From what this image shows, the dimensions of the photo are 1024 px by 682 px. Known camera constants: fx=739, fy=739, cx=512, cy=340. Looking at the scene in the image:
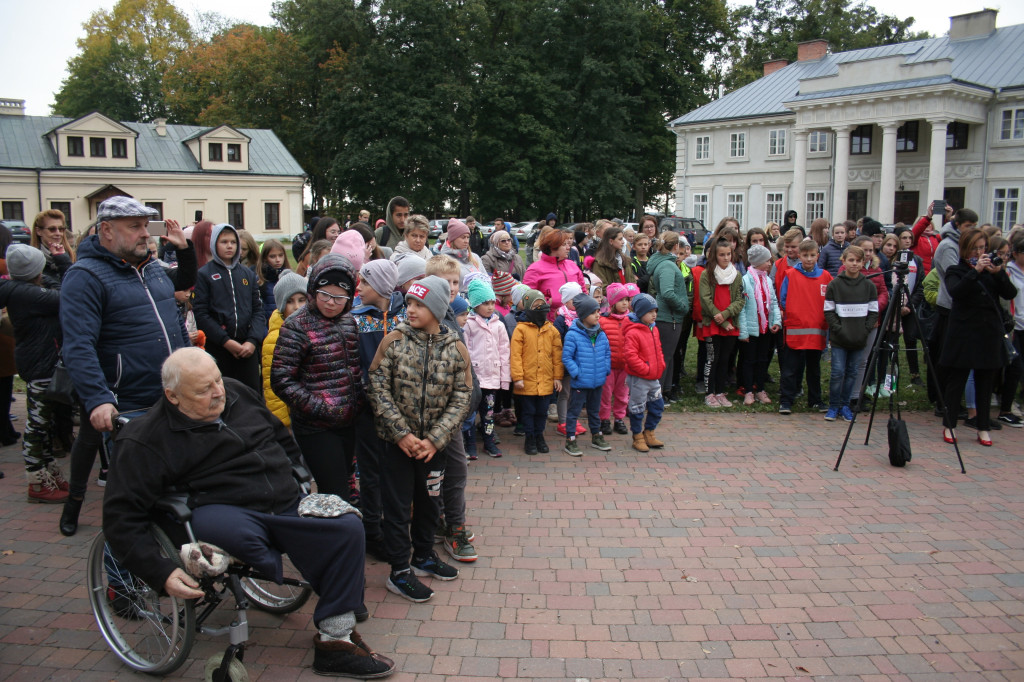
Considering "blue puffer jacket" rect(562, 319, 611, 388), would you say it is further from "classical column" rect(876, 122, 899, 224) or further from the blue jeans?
"classical column" rect(876, 122, 899, 224)

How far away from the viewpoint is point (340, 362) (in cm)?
453

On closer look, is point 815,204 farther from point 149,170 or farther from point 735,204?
point 149,170

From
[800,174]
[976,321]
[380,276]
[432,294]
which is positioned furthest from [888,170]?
[432,294]

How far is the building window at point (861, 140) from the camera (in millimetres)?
38875

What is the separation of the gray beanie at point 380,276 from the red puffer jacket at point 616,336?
308cm

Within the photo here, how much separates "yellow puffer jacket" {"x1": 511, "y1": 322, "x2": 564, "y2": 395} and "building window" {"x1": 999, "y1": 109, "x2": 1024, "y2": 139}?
3566 centimetres

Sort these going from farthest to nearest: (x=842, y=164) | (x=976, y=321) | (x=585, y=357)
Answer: (x=842, y=164) < (x=976, y=321) < (x=585, y=357)

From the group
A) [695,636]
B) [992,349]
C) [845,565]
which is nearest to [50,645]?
[695,636]

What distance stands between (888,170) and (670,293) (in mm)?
31583

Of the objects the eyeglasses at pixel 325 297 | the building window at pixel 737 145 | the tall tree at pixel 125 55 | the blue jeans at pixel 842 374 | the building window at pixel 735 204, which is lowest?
the blue jeans at pixel 842 374

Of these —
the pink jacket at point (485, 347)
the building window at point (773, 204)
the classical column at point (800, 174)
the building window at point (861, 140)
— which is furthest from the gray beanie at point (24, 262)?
the building window at point (773, 204)

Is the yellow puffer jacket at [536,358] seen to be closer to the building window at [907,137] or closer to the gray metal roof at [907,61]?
the gray metal roof at [907,61]

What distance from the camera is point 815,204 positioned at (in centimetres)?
4084

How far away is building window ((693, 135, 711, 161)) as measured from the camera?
45.2 metres
